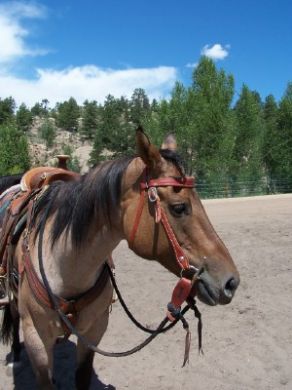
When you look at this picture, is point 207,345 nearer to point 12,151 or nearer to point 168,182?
point 168,182

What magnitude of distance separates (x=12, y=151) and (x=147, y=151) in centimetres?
3268

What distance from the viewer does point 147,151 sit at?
6.53 feet

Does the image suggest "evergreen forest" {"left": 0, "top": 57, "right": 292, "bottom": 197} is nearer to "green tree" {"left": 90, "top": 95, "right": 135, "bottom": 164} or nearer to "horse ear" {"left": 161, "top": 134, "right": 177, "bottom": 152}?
"green tree" {"left": 90, "top": 95, "right": 135, "bottom": 164}

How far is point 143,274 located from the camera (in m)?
6.09

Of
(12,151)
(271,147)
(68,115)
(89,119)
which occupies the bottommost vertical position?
(271,147)

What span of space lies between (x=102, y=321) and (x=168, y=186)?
52.1 inches

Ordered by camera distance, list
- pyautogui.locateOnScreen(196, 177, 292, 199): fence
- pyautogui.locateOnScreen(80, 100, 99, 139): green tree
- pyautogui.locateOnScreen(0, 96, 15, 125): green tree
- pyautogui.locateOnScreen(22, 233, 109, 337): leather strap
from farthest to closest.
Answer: pyautogui.locateOnScreen(80, 100, 99, 139): green tree, pyautogui.locateOnScreen(0, 96, 15, 125): green tree, pyautogui.locateOnScreen(196, 177, 292, 199): fence, pyautogui.locateOnScreen(22, 233, 109, 337): leather strap

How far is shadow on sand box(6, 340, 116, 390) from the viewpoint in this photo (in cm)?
373

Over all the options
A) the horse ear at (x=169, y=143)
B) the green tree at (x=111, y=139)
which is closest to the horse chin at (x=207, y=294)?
the horse ear at (x=169, y=143)

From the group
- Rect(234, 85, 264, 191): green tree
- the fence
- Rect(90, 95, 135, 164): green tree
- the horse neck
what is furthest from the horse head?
Rect(90, 95, 135, 164): green tree

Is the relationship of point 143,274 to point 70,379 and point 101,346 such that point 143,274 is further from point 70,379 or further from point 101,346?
point 70,379

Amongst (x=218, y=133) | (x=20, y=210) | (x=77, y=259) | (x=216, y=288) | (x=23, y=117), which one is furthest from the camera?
(x=23, y=117)

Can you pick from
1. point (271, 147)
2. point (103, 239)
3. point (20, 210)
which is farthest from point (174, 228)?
point (271, 147)

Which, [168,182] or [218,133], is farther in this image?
[218,133]
